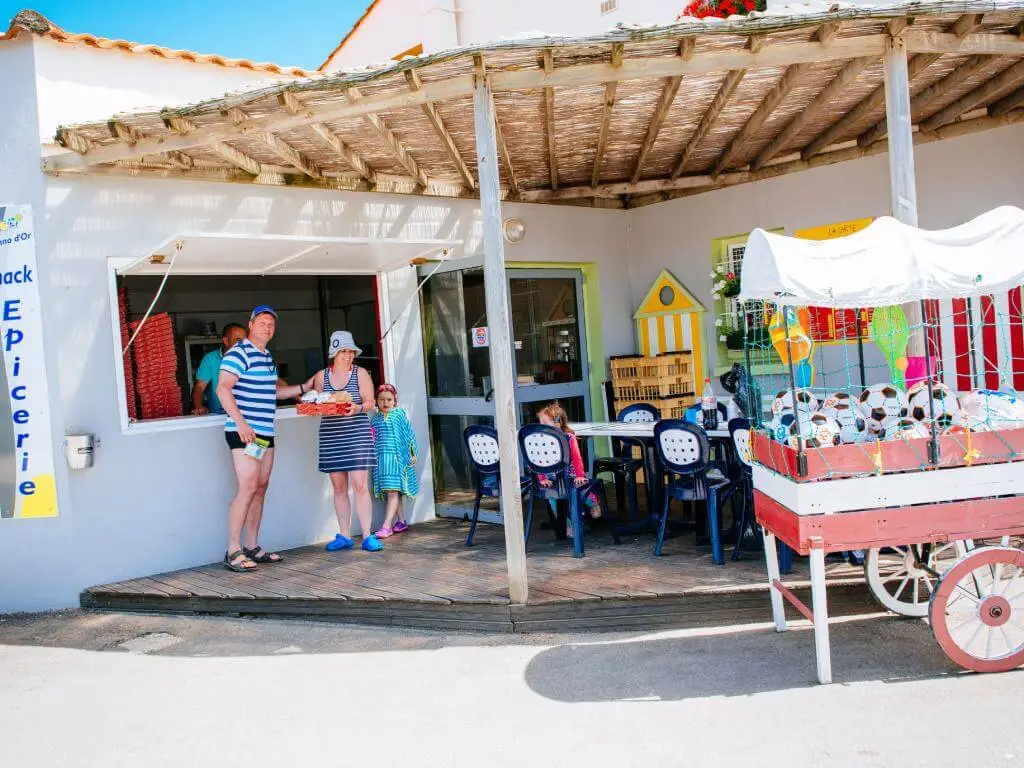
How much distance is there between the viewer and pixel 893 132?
5.43 meters

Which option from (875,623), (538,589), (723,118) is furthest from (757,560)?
(723,118)

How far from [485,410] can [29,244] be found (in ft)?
11.6

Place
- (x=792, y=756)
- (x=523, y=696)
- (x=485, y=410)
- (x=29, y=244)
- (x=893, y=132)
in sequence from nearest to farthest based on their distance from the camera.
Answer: (x=792, y=756) → (x=523, y=696) → (x=893, y=132) → (x=29, y=244) → (x=485, y=410)

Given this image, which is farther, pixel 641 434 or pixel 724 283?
pixel 724 283

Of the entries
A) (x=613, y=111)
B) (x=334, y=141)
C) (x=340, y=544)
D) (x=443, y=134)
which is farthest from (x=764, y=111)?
(x=340, y=544)

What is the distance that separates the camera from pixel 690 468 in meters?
6.10

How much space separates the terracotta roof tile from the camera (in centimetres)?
637

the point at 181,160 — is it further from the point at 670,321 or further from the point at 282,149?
the point at 670,321

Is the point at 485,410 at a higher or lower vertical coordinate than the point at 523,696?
higher

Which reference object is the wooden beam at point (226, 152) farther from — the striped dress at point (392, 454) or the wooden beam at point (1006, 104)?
the wooden beam at point (1006, 104)

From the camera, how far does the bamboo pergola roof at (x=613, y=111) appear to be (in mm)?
5145

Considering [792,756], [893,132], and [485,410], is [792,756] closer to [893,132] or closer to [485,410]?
[893,132]

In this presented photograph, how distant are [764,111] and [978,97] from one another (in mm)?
1513

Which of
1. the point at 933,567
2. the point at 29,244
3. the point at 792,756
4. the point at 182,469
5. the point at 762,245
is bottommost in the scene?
the point at 792,756
